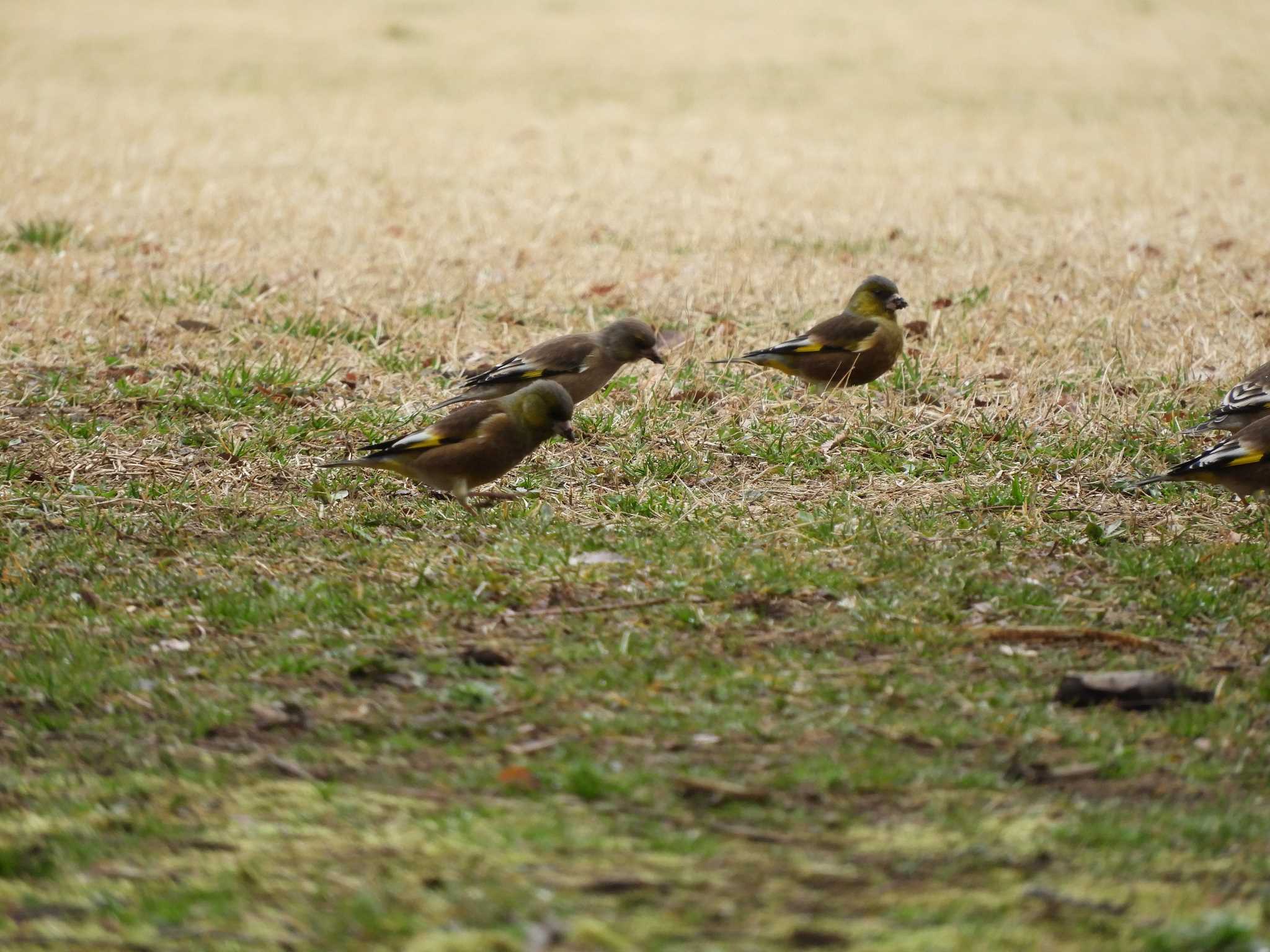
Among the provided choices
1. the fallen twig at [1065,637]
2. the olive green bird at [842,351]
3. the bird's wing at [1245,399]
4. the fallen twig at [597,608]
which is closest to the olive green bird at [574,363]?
the olive green bird at [842,351]

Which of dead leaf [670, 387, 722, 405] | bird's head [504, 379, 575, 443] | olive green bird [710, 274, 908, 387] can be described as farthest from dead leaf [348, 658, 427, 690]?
olive green bird [710, 274, 908, 387]

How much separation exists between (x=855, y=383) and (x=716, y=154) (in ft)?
38.4

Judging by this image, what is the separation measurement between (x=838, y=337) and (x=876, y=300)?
61 centimetres

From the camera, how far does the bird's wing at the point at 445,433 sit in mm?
5898

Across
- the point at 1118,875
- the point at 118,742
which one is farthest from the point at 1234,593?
the point at 118,742

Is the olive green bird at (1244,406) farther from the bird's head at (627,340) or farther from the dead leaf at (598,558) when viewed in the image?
the dead leaf at (598,558)

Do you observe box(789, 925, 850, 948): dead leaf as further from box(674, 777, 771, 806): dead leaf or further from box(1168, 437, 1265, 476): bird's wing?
box(1168, 437, 1265, 476): bird's wing

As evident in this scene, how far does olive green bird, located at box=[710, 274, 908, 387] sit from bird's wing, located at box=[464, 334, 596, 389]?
91 centimetres

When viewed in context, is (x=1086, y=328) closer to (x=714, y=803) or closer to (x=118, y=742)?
(x=714, y=803)

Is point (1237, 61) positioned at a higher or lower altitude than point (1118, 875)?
higher

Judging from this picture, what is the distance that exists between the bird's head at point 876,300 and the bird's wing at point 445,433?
278 centimetres

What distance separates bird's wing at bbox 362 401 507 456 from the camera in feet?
19.4

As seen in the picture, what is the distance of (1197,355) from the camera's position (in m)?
8.12

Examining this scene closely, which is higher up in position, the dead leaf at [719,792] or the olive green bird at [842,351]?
the olive green bird at [842,351]
